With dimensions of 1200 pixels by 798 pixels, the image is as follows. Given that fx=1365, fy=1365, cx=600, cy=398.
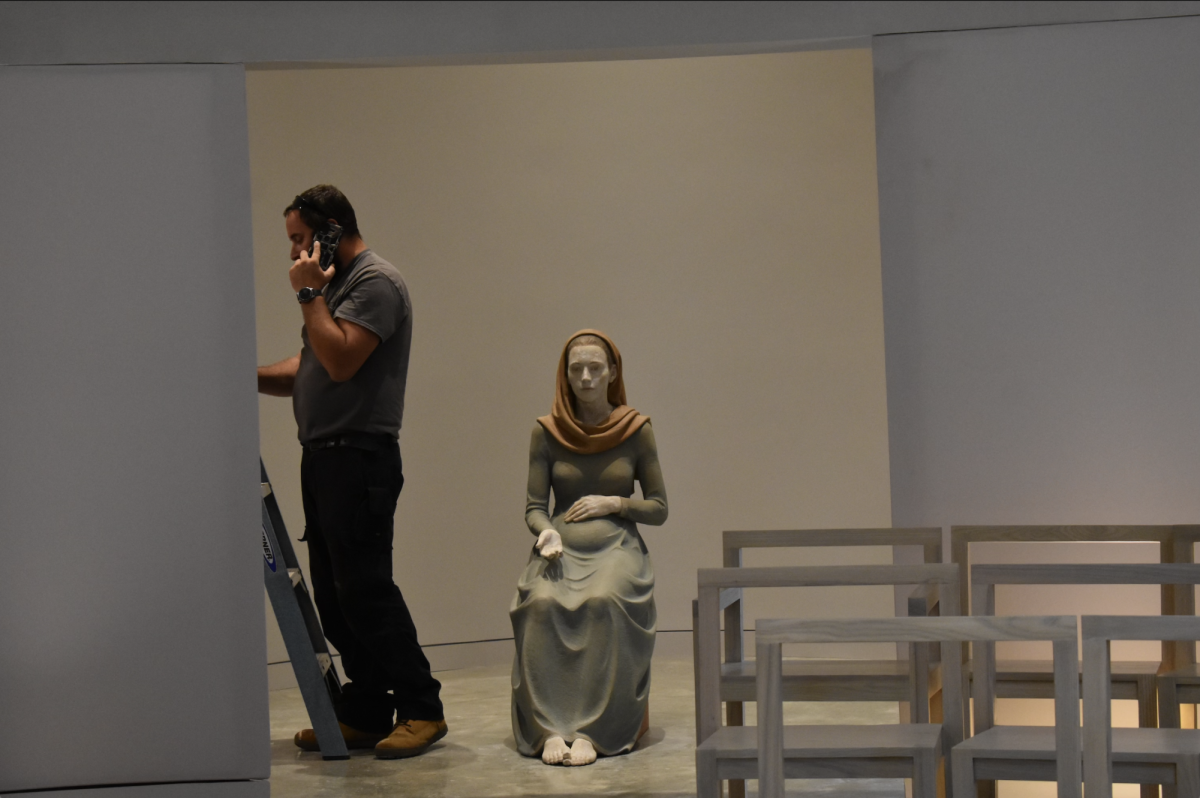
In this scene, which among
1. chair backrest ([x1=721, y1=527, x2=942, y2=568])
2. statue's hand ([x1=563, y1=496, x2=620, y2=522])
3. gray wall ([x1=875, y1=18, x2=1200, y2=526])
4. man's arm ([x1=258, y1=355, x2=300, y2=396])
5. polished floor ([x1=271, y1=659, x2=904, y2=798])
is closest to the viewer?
chair backrest ([x1=721, y1=527, x2=942, y2=568])

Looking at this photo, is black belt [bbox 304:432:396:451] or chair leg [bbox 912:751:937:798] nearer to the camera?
chair leg [bbox 912:751:937:798]

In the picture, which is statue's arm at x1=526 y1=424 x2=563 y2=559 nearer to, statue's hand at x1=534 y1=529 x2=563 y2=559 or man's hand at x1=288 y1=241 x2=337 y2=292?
statue's hand at x1=534 y1=529 x2=563 y2=559

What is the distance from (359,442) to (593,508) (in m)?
0.89

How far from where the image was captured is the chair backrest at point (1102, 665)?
2.18 meters

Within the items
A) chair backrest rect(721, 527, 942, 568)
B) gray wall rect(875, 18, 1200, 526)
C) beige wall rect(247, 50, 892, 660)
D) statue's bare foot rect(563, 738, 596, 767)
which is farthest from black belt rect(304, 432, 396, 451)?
beige wall rect(247, 50, 892, 660)

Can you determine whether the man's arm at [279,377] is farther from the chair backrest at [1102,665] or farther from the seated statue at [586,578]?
the chair backrest at [1102,665]

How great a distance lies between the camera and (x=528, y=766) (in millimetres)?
4527

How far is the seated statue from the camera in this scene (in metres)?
4.68

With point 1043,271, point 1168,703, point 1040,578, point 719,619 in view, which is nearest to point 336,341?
point 719,619

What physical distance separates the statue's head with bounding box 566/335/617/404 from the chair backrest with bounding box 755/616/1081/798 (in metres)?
2.68

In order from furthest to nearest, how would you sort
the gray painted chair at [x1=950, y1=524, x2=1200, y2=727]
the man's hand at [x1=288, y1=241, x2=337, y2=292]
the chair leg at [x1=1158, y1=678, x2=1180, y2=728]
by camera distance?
the man's hand at [x1=288, y1=241, x2=337, y2=292]
the gray painted chair at [x1=950, y1=524, x2=1200, y2=727]
the chair leg at [x1=1158, y1=678, x2=1180, y2=728]

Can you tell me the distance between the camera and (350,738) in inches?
193

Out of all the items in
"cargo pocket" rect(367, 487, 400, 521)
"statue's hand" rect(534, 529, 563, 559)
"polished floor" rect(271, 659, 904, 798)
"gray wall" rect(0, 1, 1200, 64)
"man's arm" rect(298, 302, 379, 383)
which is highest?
"gray wall" rect(0, 1, 1200, 64)

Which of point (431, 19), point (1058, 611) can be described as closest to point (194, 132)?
point (431, 19)
